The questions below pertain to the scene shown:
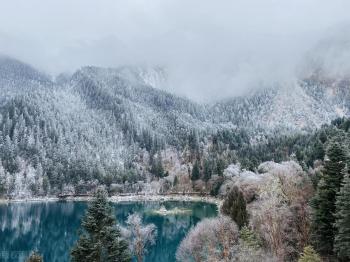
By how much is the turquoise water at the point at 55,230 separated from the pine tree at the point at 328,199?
125 feet

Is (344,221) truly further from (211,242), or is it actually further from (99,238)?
(211,242)

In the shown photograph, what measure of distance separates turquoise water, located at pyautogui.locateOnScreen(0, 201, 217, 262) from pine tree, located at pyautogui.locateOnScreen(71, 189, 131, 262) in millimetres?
38954

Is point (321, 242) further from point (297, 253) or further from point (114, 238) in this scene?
point (114, 238)

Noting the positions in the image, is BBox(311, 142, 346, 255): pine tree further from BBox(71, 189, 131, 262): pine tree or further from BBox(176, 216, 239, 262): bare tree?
BBox(71, 189, 131, 262): pine tree

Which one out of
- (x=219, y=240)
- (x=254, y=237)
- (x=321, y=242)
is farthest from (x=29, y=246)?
(x=321, y=242)

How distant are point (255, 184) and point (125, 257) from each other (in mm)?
51353

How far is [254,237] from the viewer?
52969 mm

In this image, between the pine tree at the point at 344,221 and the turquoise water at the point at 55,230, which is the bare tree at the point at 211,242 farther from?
the turquoise water at the point at 55,230

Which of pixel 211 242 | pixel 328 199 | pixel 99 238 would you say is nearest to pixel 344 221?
pixel 328 199

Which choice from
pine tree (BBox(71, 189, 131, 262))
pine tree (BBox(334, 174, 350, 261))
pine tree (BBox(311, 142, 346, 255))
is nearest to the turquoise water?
pine tree (BBox(311, 142, 346, 255))

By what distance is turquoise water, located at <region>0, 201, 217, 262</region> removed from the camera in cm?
9012

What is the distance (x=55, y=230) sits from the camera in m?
123

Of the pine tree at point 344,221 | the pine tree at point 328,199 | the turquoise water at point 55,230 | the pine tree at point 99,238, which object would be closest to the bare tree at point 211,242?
the pine tree at point 328,199

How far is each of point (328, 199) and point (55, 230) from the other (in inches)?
3700
